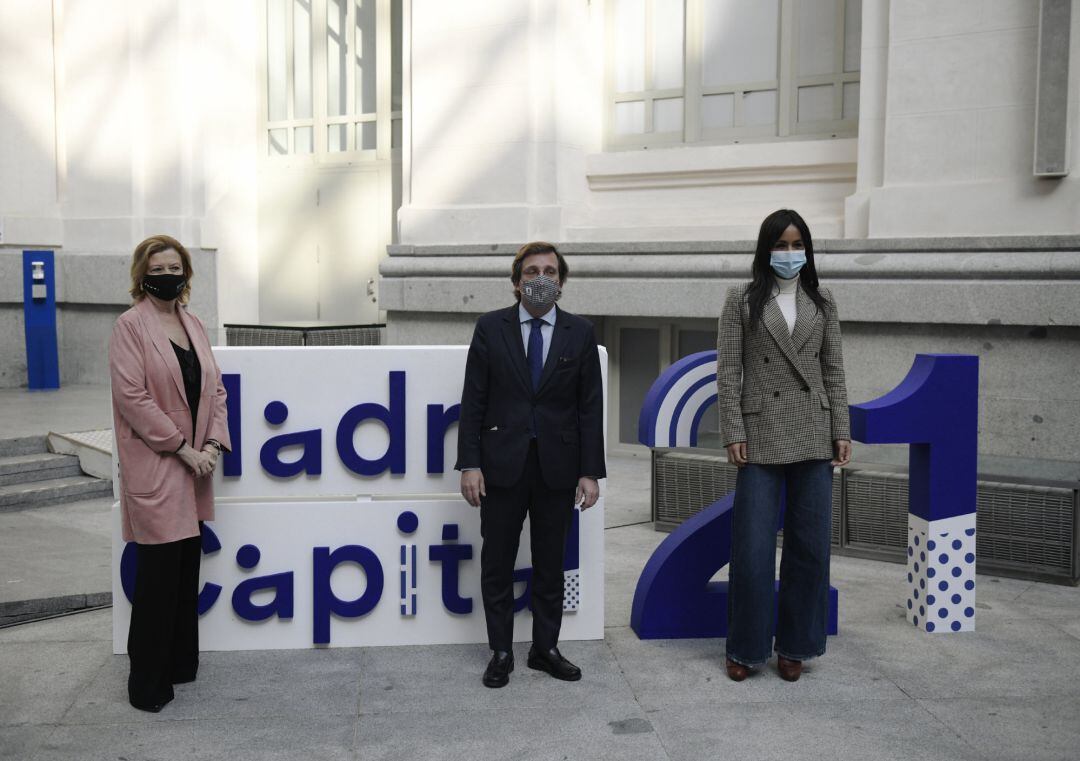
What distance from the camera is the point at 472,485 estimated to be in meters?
4.35

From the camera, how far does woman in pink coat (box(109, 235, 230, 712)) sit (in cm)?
408

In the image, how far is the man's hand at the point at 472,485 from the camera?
4.35 metres

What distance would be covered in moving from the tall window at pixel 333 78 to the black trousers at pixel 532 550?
24.3 ft

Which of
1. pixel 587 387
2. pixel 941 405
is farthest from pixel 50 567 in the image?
pixel 941 405

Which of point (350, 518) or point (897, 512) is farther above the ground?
point (350, 518)

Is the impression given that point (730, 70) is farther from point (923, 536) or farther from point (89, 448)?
point (89, 448)

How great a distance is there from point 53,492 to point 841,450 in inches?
216

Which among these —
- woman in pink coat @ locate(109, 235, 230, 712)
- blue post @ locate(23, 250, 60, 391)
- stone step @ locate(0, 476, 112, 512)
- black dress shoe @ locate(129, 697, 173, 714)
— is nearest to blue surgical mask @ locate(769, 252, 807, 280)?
woman in pink coat @ locate(109, 235, 230, 712)

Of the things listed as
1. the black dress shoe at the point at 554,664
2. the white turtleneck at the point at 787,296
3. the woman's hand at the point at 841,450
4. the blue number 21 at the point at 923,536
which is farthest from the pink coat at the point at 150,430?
the woman's hand at the point at 841,450

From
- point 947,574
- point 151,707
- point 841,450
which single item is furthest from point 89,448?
point 947,574

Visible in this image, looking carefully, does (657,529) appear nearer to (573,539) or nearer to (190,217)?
(573,539)

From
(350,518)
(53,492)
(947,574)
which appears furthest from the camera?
(53,492)

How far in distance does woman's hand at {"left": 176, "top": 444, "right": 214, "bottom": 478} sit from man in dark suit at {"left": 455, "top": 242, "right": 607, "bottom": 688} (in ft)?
2.99

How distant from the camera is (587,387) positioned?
4430 mm
